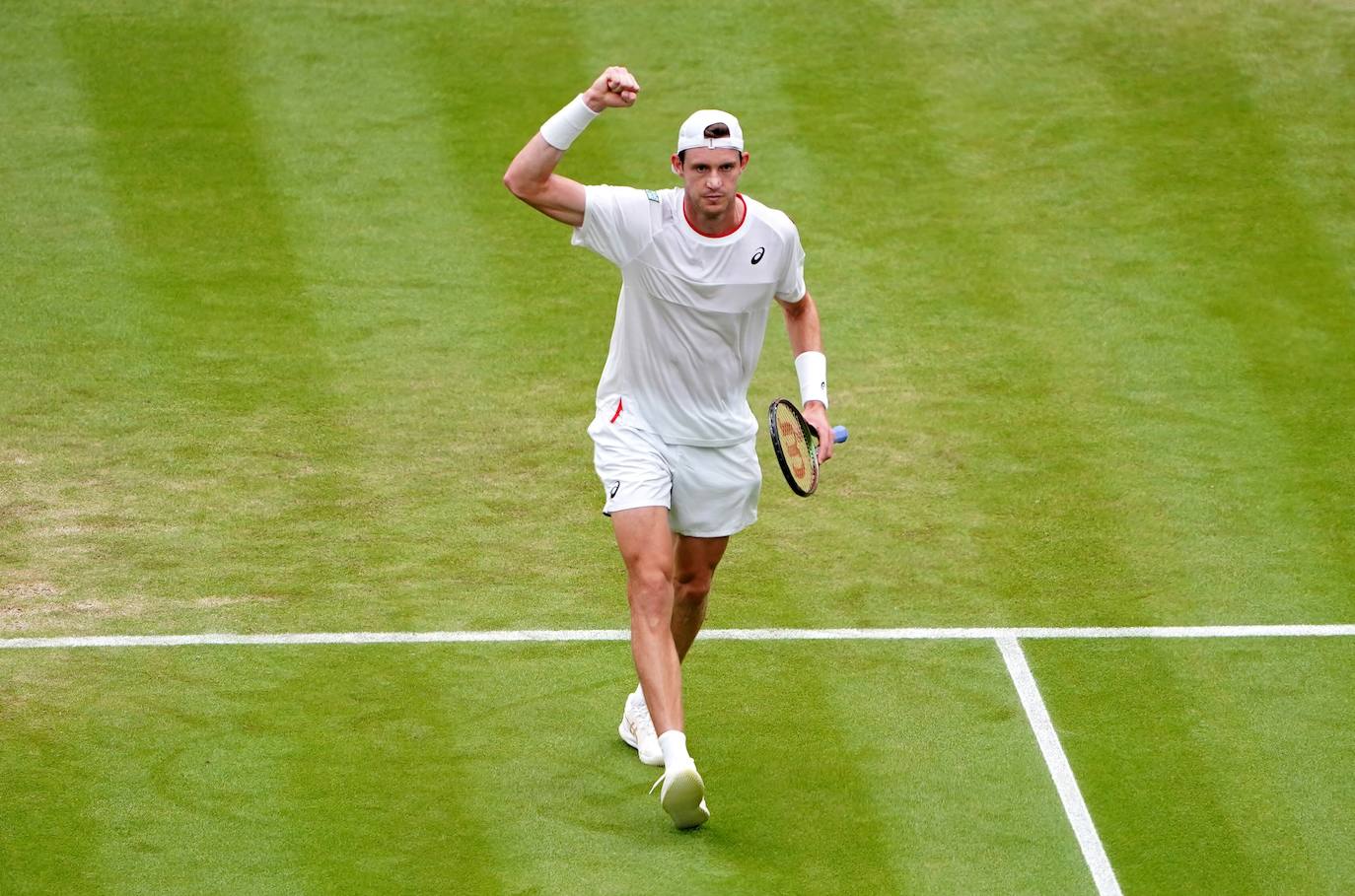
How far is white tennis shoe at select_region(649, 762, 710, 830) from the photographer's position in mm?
7484

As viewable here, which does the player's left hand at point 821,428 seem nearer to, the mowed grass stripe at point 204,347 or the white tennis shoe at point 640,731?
the white tennis shoe at point 640,731

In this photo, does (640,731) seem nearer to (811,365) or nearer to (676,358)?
(676,358)

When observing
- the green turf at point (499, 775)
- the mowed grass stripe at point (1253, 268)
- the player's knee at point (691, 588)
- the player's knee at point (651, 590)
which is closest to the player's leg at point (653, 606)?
the player's knee at point (651, 590)

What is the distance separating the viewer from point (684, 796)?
7.54m

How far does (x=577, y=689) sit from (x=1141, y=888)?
2594mm

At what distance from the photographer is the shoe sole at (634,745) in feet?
27.1

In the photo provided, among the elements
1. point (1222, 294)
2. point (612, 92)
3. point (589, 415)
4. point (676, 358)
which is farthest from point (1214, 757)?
point (1222, 294)

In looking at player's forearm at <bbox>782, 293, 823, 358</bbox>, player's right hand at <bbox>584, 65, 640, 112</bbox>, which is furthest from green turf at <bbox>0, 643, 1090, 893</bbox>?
player's right hand at <bbox>584, 65, 640, 112</bbox>

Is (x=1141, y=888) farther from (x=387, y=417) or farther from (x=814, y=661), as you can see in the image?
(x=387, y=417)

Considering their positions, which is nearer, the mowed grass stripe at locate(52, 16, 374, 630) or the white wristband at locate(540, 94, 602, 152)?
the white wristband at locate(540, 94, 602, 152)

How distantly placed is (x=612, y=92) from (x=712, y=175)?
1.55ft

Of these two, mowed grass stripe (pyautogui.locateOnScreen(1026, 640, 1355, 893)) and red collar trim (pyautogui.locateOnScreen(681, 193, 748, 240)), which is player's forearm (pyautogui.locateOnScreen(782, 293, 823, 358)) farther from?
mowed grass stripe (pyautogui.locateOnScreen(1026, 640, 1355, 893))

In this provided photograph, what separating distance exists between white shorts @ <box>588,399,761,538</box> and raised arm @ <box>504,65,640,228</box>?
88 centimetres

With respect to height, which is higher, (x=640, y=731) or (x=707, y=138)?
(x=707, y=138)
